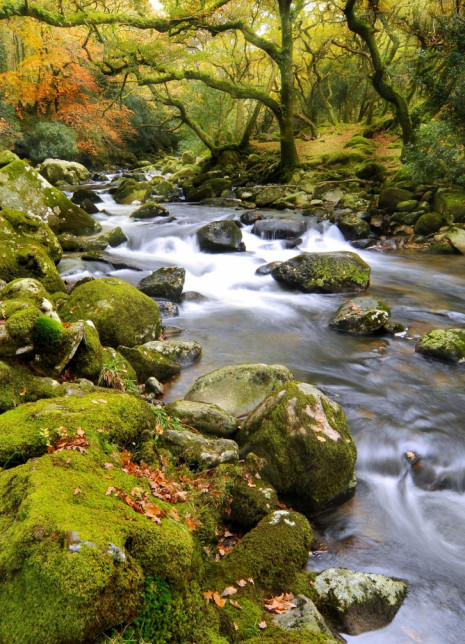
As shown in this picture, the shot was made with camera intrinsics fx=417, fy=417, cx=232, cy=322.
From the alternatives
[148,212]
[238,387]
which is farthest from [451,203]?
[238,387]

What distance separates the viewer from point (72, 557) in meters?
1.69

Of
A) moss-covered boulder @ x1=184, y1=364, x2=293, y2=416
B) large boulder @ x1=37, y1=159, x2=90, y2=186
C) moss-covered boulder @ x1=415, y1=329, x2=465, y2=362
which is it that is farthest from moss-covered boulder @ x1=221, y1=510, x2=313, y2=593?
large boulder @ x1=37, y1=159, x2=90, y2=186

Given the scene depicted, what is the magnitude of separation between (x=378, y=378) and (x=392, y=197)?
32.2 ft

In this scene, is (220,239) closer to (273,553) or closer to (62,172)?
(273,553)

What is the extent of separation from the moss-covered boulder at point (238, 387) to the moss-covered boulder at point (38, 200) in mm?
7156

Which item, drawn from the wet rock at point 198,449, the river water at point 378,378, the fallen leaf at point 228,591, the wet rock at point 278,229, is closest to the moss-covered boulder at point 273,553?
the fallen leaf at point 228,591

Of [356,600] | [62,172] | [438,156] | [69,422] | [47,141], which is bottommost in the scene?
[356,600]

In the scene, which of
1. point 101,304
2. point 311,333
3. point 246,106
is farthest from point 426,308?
point 246,106

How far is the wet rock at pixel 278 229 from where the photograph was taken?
1314 centimetres

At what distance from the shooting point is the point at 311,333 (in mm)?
7742

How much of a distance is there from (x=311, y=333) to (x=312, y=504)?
4.33 m

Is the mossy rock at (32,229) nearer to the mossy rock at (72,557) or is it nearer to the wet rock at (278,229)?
the mossy rock at (72,557)

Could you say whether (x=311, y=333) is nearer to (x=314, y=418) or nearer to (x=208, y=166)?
(x=314, y=418)

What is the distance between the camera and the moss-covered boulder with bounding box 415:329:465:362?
247 inches
